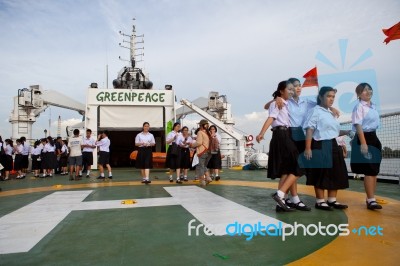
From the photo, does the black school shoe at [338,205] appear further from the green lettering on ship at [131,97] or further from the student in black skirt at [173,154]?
the green lettering on ship at [131,97]

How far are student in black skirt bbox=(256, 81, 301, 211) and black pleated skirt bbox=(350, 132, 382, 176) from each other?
3.08ft

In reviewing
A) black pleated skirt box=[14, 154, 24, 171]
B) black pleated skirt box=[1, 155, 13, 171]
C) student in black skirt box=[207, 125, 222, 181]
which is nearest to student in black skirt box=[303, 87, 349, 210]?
student in black skirt box=[207, 125, 222, 181]

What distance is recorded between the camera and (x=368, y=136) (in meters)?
4.28

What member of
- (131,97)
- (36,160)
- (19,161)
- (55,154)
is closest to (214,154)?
(55,154)

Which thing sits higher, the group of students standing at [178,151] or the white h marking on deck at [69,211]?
the group of students standing at [178,151]

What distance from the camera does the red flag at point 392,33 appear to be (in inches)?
152

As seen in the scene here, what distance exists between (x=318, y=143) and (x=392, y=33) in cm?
165

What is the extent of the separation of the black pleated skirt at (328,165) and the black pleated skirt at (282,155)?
0.28 metres

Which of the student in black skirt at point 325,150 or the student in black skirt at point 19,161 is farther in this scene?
the student in black skirt at point 19,161

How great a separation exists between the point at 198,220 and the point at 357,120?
8.32 ft

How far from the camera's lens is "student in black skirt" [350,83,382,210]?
4.20 m

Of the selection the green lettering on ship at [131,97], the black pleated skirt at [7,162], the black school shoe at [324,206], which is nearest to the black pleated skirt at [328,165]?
the black school shoe at [324,206]

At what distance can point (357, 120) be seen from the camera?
4207 mm

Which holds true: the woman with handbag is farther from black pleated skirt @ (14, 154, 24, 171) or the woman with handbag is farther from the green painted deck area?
black pleated skirt @ (14, 154, 24, 171)
